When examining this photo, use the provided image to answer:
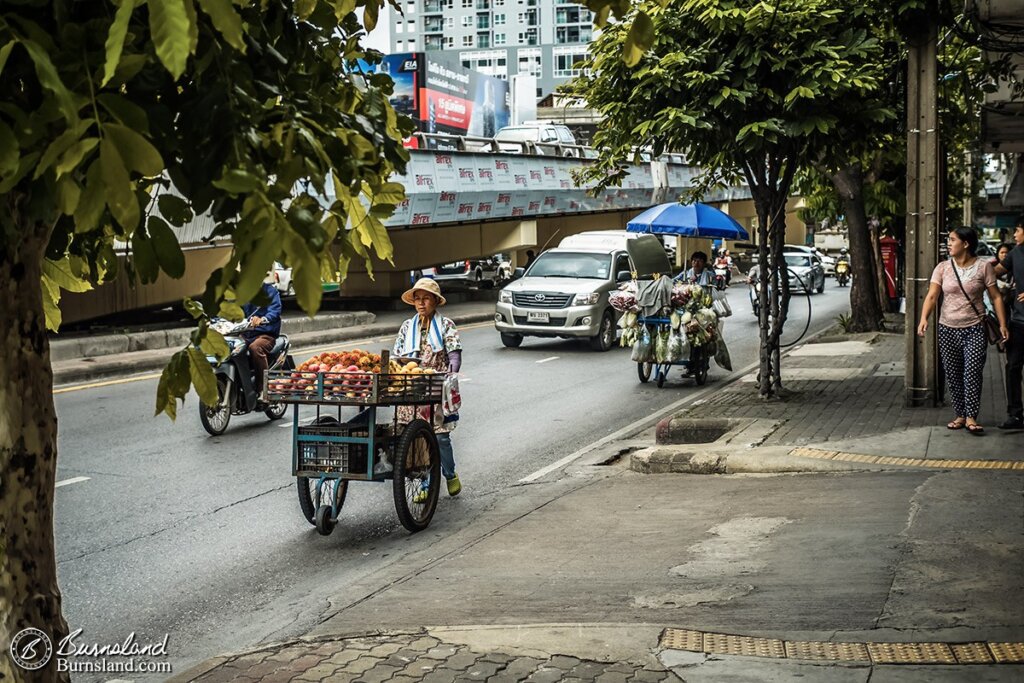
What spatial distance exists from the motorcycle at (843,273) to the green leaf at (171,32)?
169ft

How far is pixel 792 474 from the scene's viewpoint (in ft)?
31.6

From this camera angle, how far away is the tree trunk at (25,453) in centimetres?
344

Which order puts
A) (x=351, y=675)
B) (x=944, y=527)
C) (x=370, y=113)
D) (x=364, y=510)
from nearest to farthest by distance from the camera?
1. (x=370, y=113)
2. (x=351, y=675)
3. (x=944, y=527)
4. (x=364, y=510)

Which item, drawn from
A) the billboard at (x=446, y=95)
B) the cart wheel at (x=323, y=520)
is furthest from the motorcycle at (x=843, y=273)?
the cart wheel at (x=323, y=520)

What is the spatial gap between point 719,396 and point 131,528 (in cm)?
838

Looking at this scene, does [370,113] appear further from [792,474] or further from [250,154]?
[792,474]

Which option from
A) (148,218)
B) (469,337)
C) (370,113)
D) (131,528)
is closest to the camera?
(148,218)

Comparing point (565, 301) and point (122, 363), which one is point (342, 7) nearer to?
point (122, 363)

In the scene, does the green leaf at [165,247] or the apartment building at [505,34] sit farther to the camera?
the apartment building at [505,34]

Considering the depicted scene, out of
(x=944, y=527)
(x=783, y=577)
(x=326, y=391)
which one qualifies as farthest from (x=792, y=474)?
(x=326, y=391)

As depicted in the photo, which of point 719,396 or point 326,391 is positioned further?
point 719,396

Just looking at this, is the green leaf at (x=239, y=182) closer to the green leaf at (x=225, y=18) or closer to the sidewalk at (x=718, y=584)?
the green leaf at (x=225, y=18)

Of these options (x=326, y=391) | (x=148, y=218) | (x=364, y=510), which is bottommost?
(x=364, y=510)

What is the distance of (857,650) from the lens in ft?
17.1
